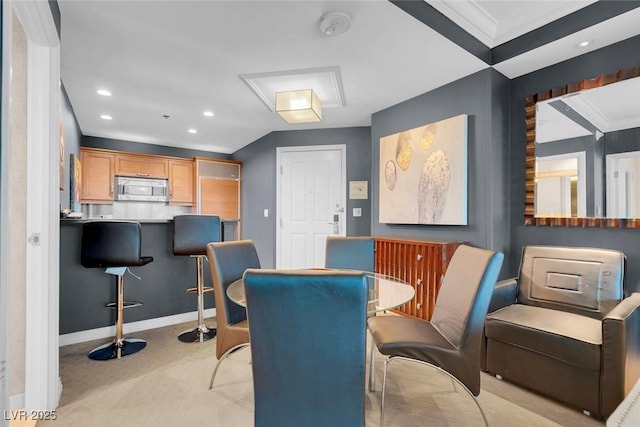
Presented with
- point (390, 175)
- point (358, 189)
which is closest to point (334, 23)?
point (390, 175)

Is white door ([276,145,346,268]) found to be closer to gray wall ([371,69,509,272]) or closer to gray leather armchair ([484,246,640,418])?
gray wall ([371,69,509,272])

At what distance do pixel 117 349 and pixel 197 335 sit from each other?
610 millimetres

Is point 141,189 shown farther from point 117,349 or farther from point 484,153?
point 484,153

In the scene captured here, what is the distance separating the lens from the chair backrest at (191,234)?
285 centimetres

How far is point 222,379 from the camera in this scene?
83.5 inches

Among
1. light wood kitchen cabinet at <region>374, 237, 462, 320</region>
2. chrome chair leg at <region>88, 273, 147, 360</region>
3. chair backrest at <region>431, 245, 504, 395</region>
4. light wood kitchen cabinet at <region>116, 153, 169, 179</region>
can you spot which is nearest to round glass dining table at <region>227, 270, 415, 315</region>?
chair backrest at <region>431, 245, 504, 395</region>

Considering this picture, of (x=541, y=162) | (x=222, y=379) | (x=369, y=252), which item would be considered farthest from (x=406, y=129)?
(x=222, y=379)

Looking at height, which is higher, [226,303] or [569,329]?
[226,303]

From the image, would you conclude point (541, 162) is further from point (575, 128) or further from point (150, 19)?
point (150, 19)

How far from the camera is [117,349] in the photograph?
2.48m

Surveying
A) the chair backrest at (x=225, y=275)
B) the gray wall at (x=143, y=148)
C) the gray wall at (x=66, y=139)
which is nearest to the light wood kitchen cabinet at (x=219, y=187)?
the gray wall at (x=143, y=148)

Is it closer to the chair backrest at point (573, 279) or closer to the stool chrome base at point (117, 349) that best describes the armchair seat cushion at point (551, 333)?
the chair backrest at point (573, 279)

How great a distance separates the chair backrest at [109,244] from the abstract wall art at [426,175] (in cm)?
258

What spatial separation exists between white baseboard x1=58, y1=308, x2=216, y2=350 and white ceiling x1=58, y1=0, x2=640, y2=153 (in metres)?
2.33
